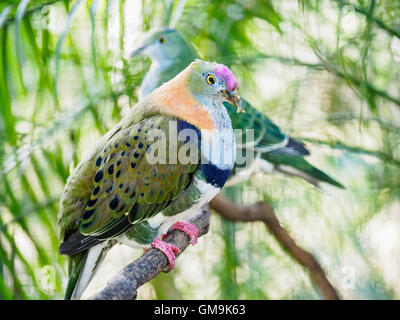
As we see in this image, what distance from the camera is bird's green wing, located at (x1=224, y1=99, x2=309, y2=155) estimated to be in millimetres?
1146

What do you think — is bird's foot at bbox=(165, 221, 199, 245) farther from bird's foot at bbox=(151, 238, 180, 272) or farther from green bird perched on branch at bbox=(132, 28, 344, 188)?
green bird perched on branch at bbox=(132, 28, 344, 188)

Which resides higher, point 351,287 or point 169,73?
point 169,73

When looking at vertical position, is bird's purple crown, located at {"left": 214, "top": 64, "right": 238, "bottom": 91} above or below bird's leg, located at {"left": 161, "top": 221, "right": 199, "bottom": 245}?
above

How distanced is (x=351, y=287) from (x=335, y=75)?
643mm

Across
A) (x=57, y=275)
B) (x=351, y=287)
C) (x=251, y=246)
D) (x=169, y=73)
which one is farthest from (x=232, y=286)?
(x=169, y=73)

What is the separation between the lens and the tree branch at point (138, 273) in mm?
615

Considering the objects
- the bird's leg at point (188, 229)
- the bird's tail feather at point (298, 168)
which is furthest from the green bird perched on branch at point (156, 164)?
the bird's tail feather at point (298, 168)

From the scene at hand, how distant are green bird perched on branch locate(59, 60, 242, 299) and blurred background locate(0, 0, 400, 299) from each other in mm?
354

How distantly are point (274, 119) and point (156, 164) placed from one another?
786mm

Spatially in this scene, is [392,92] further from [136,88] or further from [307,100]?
[136,88]

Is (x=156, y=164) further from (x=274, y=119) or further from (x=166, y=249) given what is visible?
(x=274, y=119)

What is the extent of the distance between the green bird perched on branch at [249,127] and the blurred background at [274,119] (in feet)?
0.23

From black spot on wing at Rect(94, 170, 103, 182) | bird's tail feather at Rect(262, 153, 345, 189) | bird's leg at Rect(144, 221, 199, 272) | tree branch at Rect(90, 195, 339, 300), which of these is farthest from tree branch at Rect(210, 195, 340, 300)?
black spot on wing at Rect(94, 170, 103, 182)

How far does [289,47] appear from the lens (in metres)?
1.41
